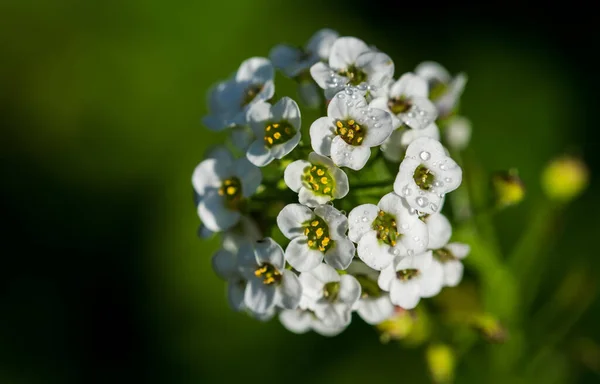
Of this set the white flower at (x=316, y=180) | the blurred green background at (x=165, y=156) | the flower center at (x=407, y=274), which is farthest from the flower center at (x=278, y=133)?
the blurred green background at (x=165, y=156)

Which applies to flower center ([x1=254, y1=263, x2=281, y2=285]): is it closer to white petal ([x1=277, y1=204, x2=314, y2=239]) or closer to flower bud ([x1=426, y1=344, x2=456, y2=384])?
white petal ([x1=277, y1=204, x2=314, y2=239])

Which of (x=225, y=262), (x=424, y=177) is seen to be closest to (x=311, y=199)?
(x=424, y=177)

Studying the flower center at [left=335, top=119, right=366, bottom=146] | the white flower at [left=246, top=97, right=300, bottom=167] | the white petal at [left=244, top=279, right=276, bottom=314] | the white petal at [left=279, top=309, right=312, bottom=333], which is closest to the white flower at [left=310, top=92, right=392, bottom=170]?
the flower center at [left=335, top=119, right=366, bottom=146]

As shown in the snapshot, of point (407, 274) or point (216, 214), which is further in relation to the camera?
point (216, 214)

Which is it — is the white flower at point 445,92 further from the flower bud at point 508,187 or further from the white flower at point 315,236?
the white flower at point 315,236

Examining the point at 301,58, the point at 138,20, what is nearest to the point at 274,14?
the point at 138,20

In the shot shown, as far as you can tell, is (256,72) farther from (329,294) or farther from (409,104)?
(329,294)

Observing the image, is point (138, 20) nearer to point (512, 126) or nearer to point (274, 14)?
point (274, 14)
